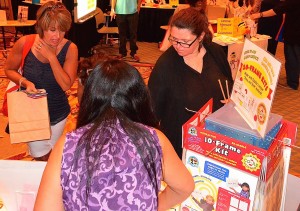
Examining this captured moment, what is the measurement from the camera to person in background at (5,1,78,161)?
96.8 inches

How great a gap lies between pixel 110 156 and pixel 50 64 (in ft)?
4.95

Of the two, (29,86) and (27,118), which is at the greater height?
(29,86)

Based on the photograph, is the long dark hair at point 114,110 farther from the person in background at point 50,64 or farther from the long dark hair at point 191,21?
the person in background at point 50,64

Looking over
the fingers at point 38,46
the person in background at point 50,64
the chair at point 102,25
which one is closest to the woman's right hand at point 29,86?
the person in background at point 50,64

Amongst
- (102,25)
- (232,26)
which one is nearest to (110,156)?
(232,26)

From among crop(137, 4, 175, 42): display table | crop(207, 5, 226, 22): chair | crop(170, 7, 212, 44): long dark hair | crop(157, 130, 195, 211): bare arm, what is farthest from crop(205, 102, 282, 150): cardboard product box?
crop(137, 4, 175, 42): display table

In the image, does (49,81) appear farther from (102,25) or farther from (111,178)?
(102,25)

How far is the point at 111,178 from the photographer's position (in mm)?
1133

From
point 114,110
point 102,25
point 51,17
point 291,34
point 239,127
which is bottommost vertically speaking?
point 102,25

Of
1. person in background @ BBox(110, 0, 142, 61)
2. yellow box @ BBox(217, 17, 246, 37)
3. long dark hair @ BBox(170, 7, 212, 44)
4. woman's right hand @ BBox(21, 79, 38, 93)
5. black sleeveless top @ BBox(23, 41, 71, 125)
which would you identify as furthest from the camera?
person in background @ BBox(110, 0, 142, 61)

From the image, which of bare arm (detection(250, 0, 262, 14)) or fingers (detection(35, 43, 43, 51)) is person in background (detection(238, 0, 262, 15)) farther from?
fingers (detection(35, 43, 43, 51))

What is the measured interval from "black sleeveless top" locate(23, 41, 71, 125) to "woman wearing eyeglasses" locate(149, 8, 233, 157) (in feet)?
2.26

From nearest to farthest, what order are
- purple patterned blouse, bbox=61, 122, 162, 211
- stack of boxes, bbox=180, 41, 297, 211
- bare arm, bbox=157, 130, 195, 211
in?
purple patterned blouse, bbox=61, 122, 162, 211 → bare arm, bbox=157, 130, 195, 211 → stack of boxes, bbox=180, 41, 297, 211

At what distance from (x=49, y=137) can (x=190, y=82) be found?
3.20 ft
